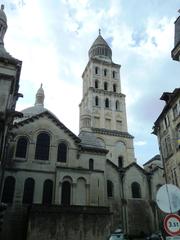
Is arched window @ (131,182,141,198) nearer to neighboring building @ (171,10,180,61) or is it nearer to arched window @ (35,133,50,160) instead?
arched window @ (35,133,50,160)

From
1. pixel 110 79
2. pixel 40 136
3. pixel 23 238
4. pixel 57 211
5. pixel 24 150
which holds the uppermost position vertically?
pixel 110 79

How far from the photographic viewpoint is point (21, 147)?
27453 millimetres

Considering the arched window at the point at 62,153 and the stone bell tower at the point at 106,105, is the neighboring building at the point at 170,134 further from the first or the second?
the stone bell tower at the point at 106,105

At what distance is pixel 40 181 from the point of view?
2633 centimetres

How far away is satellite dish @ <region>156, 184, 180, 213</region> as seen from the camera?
282 inches

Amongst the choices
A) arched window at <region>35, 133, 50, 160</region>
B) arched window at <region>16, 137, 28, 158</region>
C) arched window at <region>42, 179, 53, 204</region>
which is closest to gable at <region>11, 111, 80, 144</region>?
arched window at <region>35, 133, 50, 160</region>

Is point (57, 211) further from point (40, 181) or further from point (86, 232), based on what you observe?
point (40, 181)

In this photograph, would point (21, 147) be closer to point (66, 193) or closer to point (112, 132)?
point (66, 193)

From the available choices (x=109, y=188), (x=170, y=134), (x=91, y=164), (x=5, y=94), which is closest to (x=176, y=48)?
(x=170, y=134)

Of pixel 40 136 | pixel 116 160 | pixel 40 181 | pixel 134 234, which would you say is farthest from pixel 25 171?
pixel 116 160

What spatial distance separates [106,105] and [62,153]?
28.8 m

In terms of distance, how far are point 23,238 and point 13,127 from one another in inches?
459

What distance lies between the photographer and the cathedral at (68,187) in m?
20.7

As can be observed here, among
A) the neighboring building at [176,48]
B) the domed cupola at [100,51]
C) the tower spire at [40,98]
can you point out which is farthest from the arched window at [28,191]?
the domed cupola at [100,51]
